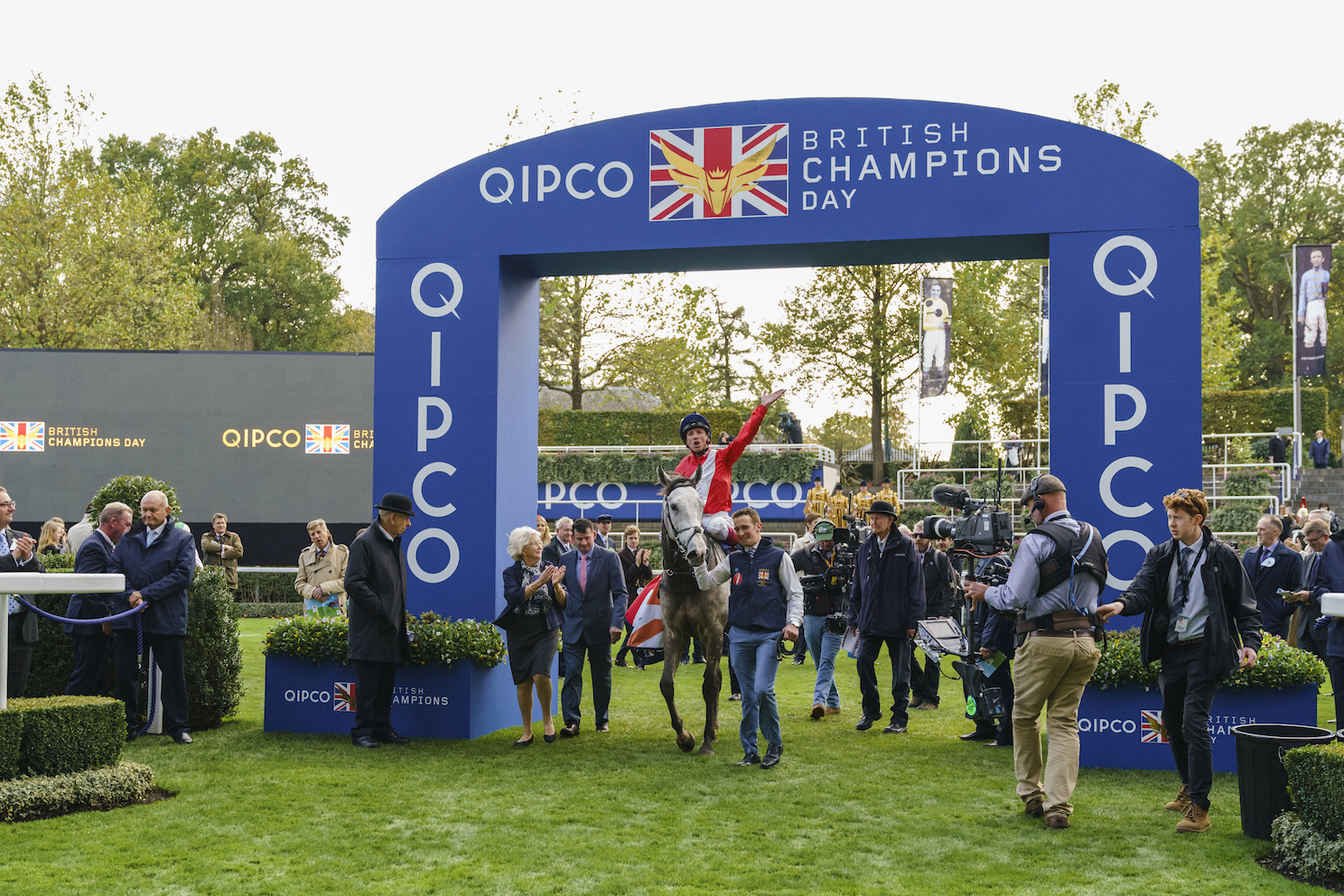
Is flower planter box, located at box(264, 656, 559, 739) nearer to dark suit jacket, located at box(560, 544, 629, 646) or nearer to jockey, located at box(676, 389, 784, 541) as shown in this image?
dark suit jacket, located at box(560, 544, 629, 646)

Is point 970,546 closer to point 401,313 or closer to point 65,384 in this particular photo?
point 401,313

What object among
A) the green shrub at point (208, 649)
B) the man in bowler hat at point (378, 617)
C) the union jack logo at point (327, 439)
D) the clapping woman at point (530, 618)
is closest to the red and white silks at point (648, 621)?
the clapping woman at point (530, 618)

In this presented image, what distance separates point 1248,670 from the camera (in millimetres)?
6680

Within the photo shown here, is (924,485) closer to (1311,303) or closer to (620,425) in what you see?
(620,425)

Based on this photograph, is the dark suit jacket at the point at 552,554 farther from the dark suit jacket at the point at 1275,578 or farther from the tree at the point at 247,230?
the tree at the point at 247,230

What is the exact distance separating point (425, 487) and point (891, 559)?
355 centimetres

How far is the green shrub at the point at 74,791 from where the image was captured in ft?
18.0

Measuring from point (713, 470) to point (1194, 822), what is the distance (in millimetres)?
3297

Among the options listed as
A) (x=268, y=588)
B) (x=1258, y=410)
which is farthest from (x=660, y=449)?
(x=1258, y=410)

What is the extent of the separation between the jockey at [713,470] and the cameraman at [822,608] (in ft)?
6.82

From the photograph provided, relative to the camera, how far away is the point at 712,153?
7.91m

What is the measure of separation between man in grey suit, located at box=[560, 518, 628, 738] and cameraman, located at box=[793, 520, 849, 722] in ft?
5.42

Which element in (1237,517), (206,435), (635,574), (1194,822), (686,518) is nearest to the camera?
(1194,822)

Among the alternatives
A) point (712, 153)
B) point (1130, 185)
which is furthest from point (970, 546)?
point (712, 153)
